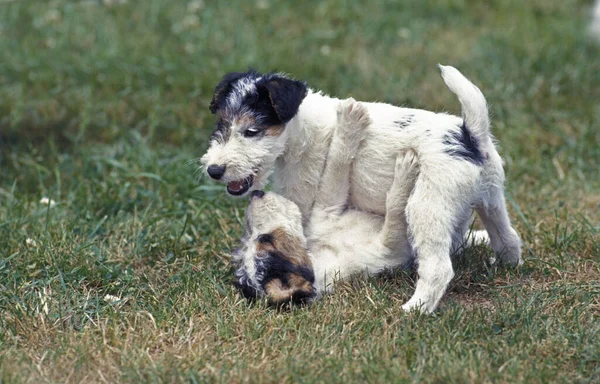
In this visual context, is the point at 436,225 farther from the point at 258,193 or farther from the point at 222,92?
the point at 222,92

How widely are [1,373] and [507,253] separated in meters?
2.70

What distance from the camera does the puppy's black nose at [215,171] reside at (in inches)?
172

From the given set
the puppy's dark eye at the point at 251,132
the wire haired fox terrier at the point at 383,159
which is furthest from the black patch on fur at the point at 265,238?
the puppy's dark eye at the point at 251,132

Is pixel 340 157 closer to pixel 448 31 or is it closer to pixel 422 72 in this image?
pixel 422 72

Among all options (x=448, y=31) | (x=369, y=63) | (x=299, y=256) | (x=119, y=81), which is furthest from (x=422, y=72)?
(x=299, y=256)

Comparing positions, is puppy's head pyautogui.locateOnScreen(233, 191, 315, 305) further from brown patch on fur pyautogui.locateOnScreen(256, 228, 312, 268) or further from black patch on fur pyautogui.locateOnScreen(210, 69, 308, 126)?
black patch on fur pyautogui.locateOnScreen(210, 69, 308, 126)

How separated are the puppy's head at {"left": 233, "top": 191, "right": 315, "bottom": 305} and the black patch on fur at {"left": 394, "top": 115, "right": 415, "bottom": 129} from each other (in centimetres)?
71

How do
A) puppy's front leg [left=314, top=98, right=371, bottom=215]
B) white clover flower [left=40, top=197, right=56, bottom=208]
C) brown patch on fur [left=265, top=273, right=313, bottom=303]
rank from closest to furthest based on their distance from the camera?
brown patch on fur [left=265, top=273, right=313, bottom=303], puppy's front leg [left=314, top=98, right=371, bottom=215], white clover flower [left=40, top=197, right=56, bottom=208]

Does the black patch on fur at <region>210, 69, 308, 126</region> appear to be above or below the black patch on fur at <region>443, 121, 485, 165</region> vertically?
above

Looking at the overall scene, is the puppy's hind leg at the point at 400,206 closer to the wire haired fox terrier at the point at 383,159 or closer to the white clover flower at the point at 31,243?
the wire haired fox terrier at the point at 383,159

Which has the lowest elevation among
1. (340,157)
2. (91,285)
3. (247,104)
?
(91,285)

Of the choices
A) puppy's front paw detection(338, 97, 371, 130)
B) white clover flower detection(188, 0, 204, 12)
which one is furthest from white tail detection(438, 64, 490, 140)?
white clover flower detection(188, 0, 204, 12)

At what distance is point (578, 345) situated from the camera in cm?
402

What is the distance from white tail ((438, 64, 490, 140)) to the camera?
4445 mm
